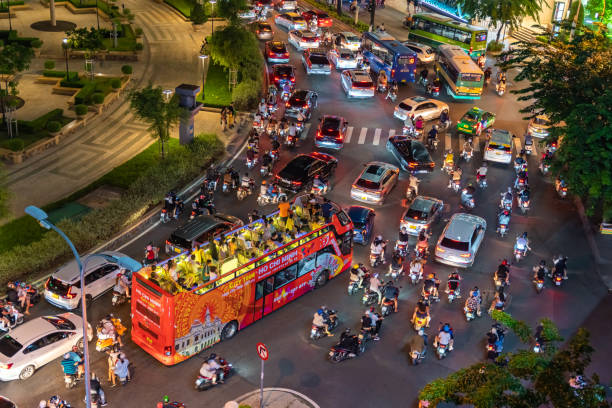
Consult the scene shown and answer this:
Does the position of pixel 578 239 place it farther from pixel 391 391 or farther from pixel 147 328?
pixel 147 328

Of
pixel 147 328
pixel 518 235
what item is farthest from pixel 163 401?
pixel 518 235

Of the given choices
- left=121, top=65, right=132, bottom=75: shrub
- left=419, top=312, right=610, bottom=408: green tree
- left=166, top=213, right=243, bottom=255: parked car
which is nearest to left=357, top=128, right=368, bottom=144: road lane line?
left=166, top=213, right=243, bottom=255: parked car

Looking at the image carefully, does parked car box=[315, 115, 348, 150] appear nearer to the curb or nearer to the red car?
the curb

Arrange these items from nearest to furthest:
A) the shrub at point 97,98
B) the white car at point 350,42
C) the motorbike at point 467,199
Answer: the motorbike at point 467,199
the shrub at point 97,98
the white car at point 350,42

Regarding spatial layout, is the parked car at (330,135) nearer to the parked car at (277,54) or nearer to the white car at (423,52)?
the parked car at (277,54)

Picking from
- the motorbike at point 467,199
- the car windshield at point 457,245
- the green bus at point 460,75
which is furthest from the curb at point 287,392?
the green bus at point 460,75

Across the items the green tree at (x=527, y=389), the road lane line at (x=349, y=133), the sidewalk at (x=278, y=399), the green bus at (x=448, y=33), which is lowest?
the sidewalk at (x=278, y=399)

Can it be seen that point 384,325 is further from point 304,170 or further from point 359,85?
point 359,85
